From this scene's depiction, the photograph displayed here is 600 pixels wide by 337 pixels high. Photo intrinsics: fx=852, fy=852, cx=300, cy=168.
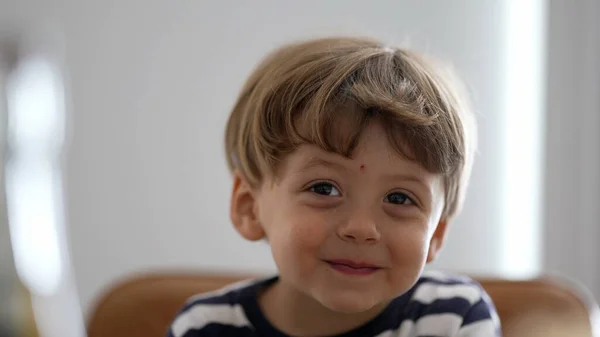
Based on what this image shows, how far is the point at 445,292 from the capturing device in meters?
1.04

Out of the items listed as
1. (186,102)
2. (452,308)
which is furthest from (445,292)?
(186,102)

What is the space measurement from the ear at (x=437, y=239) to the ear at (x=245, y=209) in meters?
0.19

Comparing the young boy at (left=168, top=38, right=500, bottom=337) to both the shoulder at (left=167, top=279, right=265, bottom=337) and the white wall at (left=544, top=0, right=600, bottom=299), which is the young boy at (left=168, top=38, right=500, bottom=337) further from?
the white wall at (left=544, top=0, right=600, bottom=299)

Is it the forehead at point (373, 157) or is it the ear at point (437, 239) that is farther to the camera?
the ear at point (437, 239)

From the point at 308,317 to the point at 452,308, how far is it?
0.56 feet

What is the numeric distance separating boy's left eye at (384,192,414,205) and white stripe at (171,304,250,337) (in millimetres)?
276

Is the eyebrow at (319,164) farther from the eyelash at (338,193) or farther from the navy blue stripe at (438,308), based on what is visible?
the navy blue stripe at (438,308)

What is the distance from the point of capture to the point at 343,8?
189 cm

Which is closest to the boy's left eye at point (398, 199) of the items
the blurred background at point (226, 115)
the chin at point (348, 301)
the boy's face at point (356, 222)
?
the boy's face at point (356, 222)

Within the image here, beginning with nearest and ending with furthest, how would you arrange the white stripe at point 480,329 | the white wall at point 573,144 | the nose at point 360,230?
the nose at point 360,230
the white stripe at point 480,329
the white wall at point 573,144

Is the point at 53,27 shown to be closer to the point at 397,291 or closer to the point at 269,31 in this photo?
the point at 269,31

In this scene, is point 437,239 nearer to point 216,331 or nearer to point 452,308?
point 452,308

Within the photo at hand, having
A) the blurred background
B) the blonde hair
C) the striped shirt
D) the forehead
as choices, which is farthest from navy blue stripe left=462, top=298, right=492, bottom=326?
the blurred background

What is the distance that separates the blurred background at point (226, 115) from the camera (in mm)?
1831
